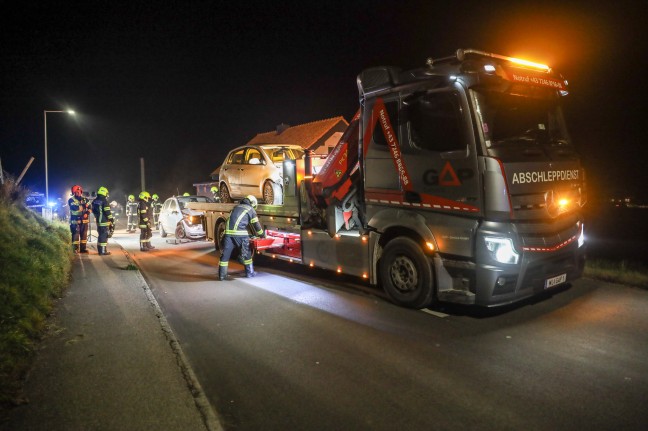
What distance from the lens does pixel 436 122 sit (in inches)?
233

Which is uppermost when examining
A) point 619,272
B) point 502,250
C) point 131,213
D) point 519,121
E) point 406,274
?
point 519,121

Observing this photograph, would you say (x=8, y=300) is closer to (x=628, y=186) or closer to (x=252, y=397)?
(x=252, y=397)

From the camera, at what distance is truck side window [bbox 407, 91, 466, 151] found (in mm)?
5672

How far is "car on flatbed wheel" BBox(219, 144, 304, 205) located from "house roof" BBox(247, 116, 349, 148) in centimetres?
1552

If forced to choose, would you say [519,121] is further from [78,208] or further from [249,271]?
[78,208]

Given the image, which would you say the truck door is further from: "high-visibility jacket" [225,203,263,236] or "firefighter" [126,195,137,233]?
"firefighter" [126,195,137,233]

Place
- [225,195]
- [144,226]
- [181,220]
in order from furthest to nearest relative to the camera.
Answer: [181,220], [144,226], [225,195]

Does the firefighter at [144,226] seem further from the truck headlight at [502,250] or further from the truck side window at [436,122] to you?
the truck headlight at [502,250]

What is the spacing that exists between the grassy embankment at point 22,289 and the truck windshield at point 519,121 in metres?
5.38

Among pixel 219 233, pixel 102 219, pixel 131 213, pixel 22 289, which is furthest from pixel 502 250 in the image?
pixel 131 213

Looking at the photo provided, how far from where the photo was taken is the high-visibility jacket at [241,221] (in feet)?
30.4

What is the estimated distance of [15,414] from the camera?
3.58m

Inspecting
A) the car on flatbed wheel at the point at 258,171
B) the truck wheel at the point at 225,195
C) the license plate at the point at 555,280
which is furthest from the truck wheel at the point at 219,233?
the license plate at the point at 555,280

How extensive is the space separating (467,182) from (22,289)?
615 centimetres
